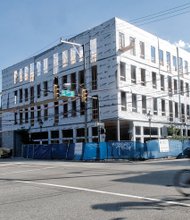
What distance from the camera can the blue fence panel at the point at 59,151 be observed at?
123ft

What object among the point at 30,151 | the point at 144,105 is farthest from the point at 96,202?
the point at 144,105

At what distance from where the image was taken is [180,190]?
995cm

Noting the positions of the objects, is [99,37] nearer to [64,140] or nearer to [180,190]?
[64,140]

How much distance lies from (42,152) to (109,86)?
1036 centimetres

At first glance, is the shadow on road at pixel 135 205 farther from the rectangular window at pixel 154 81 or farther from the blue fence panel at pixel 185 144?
the rectangular window at pixel 154 81

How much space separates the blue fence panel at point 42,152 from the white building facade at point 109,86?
14.2 ft

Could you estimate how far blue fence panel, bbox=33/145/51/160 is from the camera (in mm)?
39844

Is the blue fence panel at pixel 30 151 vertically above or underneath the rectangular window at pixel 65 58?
underneath

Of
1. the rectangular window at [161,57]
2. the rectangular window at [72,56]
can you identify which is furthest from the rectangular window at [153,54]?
the rectangular window at [72,56]

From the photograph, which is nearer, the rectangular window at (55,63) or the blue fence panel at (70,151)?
the blue fence panel at (70,151)

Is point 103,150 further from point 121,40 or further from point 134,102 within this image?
point 121,40

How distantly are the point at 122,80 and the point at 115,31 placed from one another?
212 inches

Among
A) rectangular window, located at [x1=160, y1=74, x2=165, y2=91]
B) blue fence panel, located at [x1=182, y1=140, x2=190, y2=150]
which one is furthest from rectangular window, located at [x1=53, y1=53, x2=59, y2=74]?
blue fence panel, located at [x1=182, y1=140, x2=190, y2=150]

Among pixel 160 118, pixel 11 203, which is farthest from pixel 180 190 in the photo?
pixel 160 118
